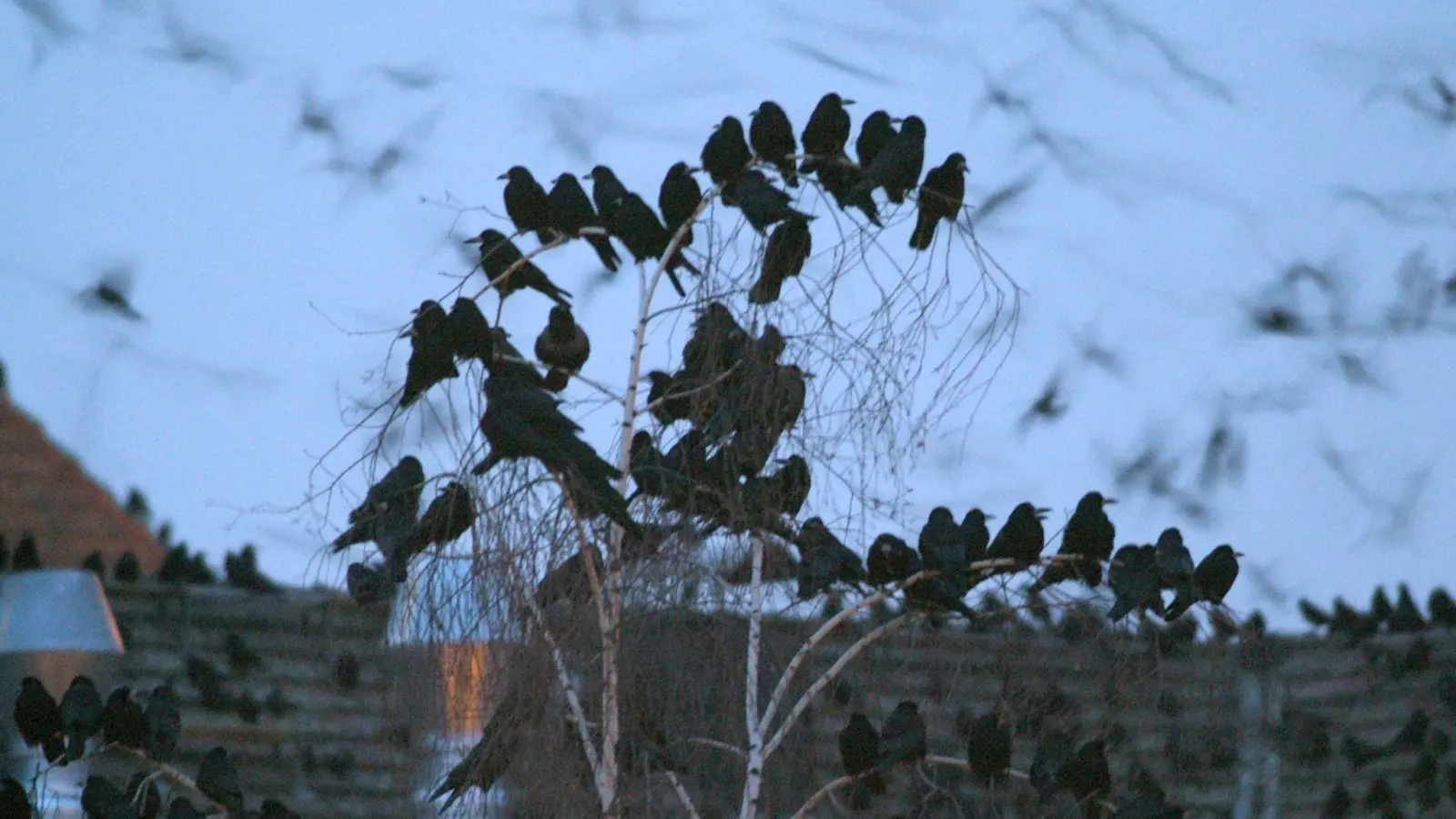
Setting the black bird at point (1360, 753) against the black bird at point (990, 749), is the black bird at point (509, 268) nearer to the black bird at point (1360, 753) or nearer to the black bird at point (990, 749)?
the black bird at point (990, 749)

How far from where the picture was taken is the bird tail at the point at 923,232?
396cm

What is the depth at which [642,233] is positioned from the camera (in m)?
3.93

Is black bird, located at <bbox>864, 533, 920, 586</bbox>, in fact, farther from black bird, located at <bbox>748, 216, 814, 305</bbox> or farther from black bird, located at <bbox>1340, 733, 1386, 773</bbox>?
black bird, located at <bbox>1340, 733, 1386, 773</bbox>

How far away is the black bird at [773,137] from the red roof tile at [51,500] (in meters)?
4.97

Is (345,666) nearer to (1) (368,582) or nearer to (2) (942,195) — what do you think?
(1) (368,582)

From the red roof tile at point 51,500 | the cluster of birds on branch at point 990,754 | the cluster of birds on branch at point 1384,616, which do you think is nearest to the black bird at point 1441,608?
the cluster of birds on branch at point 1384,616

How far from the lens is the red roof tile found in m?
8.23

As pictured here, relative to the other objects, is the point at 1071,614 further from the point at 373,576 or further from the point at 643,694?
the point at 373,576

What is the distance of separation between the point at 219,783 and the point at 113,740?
251mm

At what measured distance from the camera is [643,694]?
3.87 metres

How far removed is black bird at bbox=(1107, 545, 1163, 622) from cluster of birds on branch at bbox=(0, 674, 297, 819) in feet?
6.20

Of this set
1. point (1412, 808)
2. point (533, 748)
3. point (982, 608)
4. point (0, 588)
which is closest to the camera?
point (533, 748)

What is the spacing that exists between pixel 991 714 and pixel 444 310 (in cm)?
136

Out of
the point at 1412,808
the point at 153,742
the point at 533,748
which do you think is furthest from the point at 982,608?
the point at 1412,808
